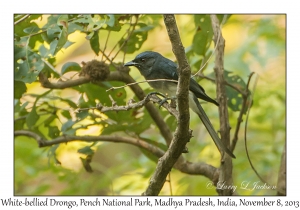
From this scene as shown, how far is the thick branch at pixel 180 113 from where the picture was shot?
3.01 m

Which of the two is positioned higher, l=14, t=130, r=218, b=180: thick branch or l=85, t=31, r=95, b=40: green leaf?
l=85, t=31, r=95, b=40: green leaf

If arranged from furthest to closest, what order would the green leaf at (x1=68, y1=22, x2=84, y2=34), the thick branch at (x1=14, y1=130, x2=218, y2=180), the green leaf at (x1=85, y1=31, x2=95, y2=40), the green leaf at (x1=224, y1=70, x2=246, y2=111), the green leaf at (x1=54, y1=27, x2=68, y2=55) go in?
1. the green leaf at (x1=224, y1=70, x2=246, y2=111)
2. the thick branch at (x1=14, y1=130, x2=218, y2=180)
3. the green leaf at (x1=85, y1=31, x2=95, y2=40)
4. the green leaf at (x1=68, y1=22, x2=84, y2=34)
5. the green leaf at (x1=54, y1=27, x2=68, y2=55)

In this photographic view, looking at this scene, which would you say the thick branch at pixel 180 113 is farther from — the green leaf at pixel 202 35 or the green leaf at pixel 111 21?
the green leaf at pixel 202 35

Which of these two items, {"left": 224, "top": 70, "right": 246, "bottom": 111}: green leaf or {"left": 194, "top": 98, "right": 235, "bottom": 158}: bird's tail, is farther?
{"left": 224, "top": 70, "right": 246, "bottom": 111}: green leaf

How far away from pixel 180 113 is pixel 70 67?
78.1 inches

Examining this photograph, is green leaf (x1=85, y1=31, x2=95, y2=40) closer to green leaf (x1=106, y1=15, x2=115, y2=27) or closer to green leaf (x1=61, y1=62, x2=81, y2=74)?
green leaf (x1=106, y1=15, x2=115, y2=27)

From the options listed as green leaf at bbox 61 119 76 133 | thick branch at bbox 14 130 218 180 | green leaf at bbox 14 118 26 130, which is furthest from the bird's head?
green leaf at bbox 14 118 26 130

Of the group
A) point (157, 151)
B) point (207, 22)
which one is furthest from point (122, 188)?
point (207, 22)

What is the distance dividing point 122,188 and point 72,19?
275 cm

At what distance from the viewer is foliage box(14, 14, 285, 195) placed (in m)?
A: 4.64

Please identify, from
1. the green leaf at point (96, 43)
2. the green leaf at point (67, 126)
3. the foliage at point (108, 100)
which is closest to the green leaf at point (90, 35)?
the foliage at point (108, 100)

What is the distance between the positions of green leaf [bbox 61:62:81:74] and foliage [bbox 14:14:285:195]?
0.05 ft

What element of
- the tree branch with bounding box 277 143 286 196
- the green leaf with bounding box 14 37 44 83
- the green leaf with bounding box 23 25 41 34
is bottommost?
the tree branch with bounding box 277 143 286 196

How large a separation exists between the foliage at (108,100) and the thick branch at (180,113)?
142cm
